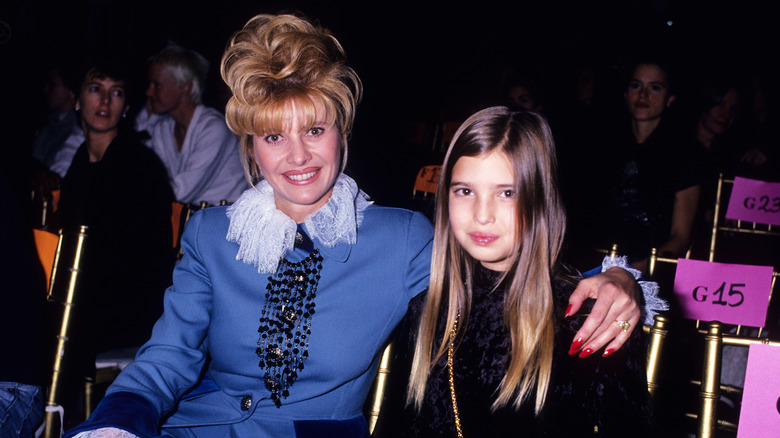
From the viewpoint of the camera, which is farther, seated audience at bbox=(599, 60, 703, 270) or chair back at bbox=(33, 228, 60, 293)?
seated audience at bbox=(599, 60, 703, 270)

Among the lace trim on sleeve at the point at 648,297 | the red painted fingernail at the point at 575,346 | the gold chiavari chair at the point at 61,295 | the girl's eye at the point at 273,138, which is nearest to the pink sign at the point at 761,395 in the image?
the lace trim on sleeve at the point at 648,297

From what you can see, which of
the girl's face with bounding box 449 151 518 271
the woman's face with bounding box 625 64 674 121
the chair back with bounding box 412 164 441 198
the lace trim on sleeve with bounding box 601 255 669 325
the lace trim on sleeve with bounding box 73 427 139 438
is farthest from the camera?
the chair back with bounding box 412 164 441 198

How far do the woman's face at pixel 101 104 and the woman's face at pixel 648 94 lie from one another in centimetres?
270

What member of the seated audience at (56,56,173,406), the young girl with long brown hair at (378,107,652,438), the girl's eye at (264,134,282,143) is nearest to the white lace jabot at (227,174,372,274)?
the girl's eye at (264,134,282,143)

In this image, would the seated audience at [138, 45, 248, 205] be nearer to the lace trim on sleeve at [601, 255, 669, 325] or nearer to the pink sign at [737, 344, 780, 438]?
the lace trim on sleeve at [601, 255, 669, 325]

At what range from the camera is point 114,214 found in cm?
291

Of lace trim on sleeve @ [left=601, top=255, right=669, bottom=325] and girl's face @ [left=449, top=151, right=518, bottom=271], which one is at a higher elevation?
girl's face @ [left=449, top=151, right=518, bottom=271]

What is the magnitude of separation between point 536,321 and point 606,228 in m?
1.86

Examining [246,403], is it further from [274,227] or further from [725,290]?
[725,290]

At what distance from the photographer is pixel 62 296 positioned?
6.76ft

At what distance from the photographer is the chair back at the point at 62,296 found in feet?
6.53

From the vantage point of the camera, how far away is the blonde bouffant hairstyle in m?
1.57

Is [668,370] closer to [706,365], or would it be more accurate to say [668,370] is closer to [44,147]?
[706,365]

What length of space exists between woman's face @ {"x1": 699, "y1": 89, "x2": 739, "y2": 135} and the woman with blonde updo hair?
3.30m
